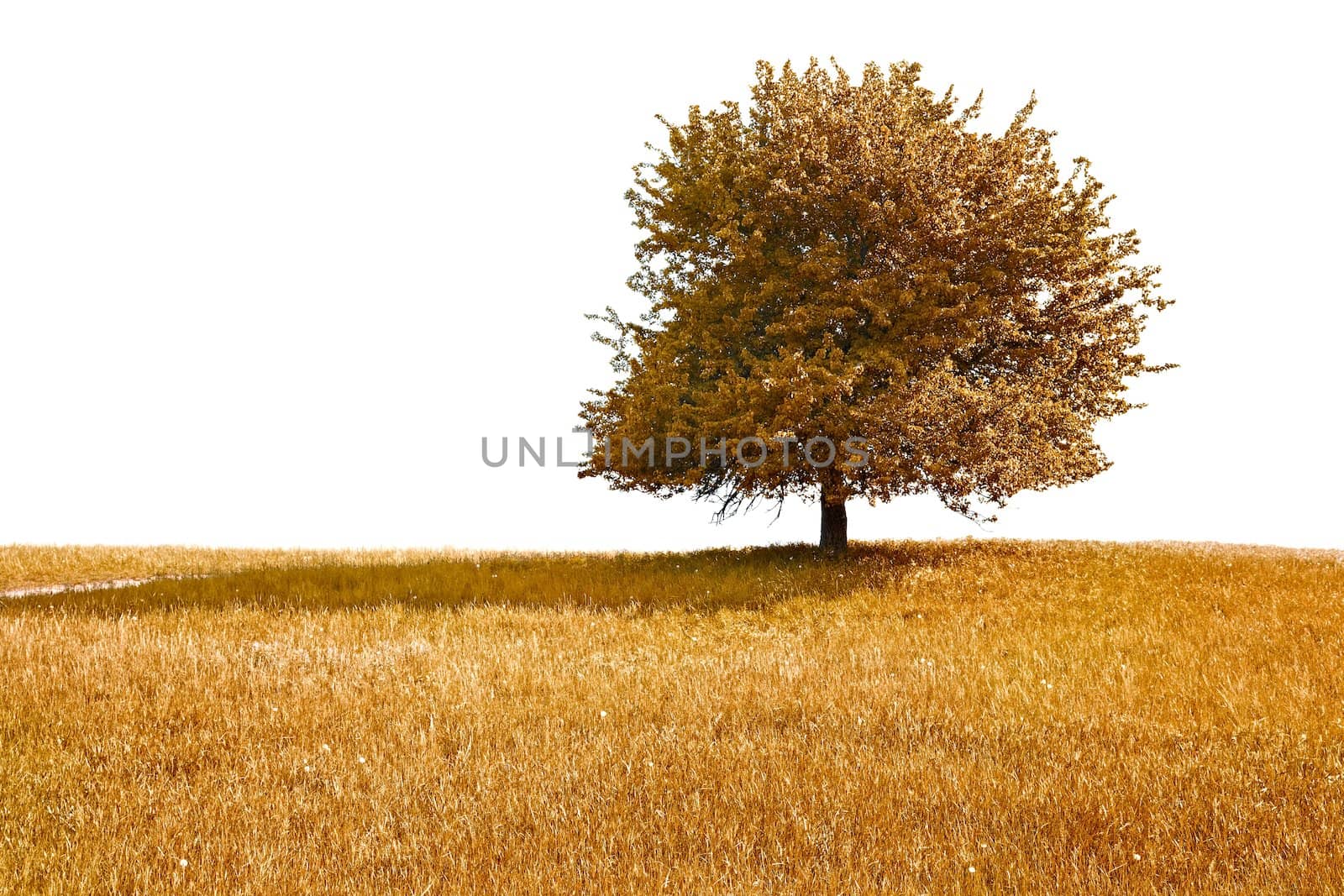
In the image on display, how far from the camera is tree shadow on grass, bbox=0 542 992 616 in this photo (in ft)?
49.8

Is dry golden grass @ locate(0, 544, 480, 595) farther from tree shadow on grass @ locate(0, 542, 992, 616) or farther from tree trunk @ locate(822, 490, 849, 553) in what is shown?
tree trunk @ locate(822, 490, 849, 553)

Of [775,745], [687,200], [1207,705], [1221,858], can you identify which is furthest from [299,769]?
[687,200]

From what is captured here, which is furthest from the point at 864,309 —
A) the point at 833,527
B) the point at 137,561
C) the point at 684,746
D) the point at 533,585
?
the point at 137,561

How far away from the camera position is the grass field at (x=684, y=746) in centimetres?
529

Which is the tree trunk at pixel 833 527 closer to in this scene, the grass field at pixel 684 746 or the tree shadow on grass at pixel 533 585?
the tree shadow on grass at pixel 533 585

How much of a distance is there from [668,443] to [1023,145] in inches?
446

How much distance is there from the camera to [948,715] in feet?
26.6

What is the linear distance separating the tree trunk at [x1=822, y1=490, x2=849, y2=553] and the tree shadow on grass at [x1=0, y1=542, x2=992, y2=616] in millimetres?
472

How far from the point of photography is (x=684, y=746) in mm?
7238

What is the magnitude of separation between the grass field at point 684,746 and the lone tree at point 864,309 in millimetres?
3493

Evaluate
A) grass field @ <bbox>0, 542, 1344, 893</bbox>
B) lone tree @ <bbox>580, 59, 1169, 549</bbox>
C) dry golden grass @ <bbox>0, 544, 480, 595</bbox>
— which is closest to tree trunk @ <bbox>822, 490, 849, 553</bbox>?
lone tree @ <bbox>580, 59, 1169, 549</bbox>

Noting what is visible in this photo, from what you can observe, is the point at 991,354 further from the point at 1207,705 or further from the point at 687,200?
the point at 1207,705

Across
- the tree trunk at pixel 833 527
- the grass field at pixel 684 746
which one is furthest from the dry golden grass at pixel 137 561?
Answer: the tree trunk at pixel 833 527

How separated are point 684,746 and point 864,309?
12584 millimetres
